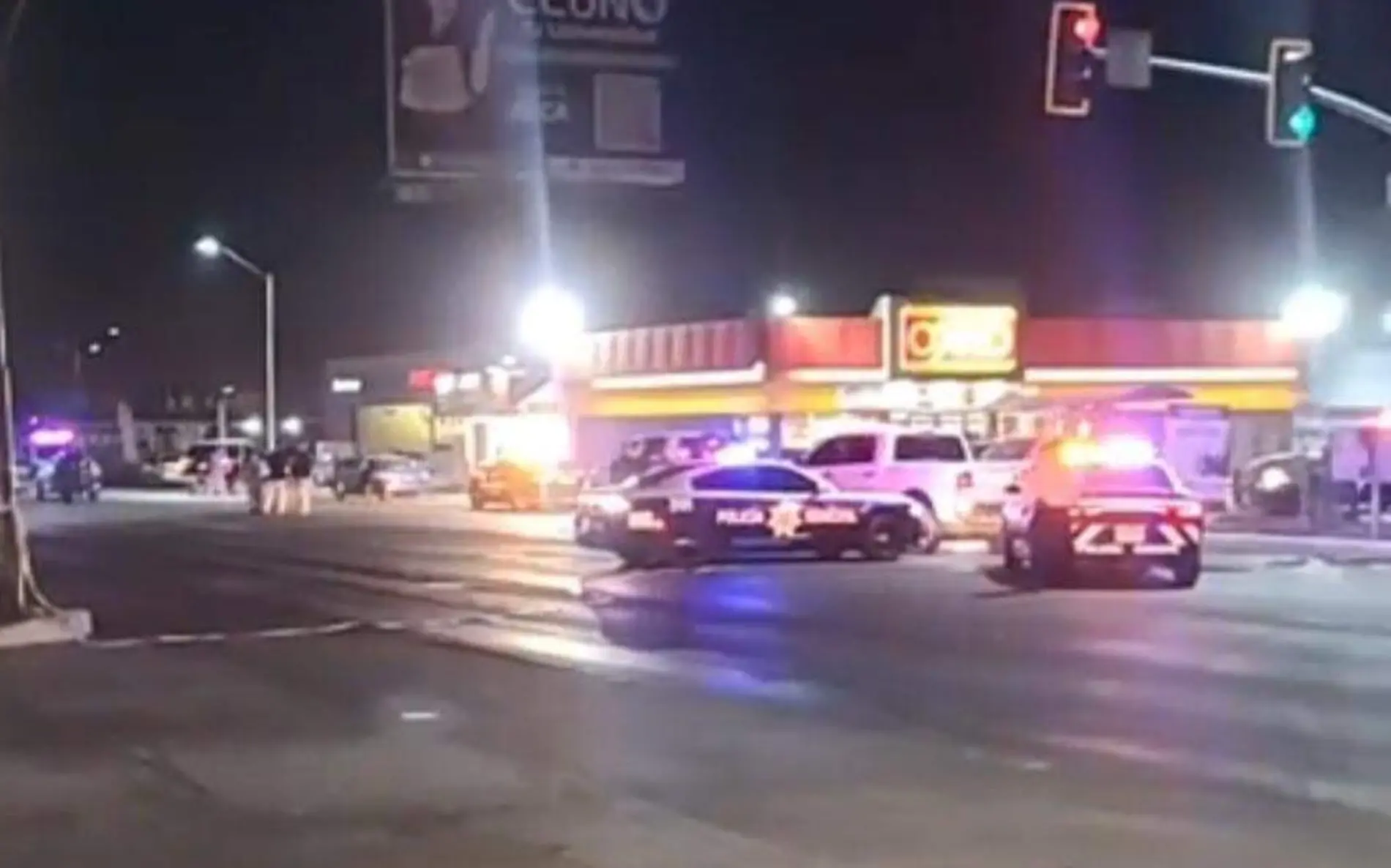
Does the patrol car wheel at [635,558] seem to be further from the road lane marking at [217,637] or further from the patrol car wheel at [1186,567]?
the road lane marking at [217,637]

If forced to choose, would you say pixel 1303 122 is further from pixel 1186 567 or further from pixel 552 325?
pixel 552 325

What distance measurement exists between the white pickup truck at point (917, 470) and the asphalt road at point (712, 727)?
9270mm

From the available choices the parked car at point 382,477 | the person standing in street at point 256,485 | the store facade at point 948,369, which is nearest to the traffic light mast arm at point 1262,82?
the store facade at point 948,369

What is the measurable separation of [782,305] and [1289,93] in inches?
1688

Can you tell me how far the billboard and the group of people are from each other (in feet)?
56.5

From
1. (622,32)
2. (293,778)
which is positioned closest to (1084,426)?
(622,32)

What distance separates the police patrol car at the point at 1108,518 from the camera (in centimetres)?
2855

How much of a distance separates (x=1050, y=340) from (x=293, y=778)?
2044 inches

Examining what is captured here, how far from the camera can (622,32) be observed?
41.7 m

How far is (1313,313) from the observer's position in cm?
5209

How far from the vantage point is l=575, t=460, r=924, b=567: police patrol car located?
111ft

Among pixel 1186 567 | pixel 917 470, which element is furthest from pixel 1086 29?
pixel 917 470

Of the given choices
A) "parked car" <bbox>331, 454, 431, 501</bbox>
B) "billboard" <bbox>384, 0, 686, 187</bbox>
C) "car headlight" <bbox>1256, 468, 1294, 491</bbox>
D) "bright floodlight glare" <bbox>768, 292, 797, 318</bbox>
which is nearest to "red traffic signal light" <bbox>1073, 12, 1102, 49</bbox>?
"billboard" <bbox>384, 0, 686, 187</bbox>

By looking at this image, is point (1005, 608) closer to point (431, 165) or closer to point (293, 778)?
point (293, 778)
